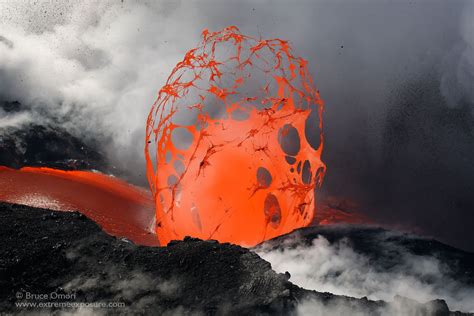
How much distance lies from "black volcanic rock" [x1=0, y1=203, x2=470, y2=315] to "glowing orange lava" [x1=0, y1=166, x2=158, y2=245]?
11.1 metres

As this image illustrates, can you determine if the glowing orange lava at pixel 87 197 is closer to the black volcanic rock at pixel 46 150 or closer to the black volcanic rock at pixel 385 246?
the black volcanic rock at pixel 46 150

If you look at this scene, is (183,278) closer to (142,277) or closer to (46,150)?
(142,277)

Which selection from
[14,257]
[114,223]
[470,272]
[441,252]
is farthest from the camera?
[114,223]

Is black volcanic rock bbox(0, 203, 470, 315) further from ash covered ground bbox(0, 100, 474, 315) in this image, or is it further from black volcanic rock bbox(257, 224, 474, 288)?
black volcanic rock bbox(257, 224, 474, 288)

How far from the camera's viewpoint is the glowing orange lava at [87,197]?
20984mm

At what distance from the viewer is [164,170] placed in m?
14.7

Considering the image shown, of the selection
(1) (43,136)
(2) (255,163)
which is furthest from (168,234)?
(1) (43,136)

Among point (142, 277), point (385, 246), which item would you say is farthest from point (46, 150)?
point (142, 277)

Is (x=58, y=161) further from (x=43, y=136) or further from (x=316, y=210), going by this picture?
(x=316, y=210)

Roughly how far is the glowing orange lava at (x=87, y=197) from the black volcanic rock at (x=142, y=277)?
11086 millimetres

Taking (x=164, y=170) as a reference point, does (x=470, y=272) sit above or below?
below

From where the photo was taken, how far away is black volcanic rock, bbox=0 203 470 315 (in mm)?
7758

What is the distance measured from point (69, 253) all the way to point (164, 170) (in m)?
5.83

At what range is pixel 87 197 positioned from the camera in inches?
908
